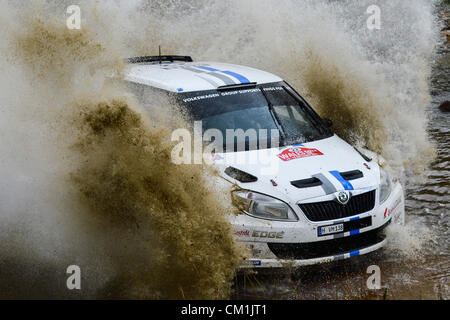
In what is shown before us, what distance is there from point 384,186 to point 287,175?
43.2 inches

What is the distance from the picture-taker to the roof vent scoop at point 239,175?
5270 millimetres

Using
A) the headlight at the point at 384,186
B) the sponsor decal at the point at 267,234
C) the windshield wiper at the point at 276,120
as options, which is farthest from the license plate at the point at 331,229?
the windshield wiper at the point at 276,120

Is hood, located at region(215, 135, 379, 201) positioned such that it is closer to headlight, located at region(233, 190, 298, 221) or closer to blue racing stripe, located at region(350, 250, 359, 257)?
headlight, located at region(233, 190, 298, 221)

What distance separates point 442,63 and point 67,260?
17296 mm

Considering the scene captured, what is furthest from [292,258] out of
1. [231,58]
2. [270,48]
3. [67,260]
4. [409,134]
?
[231,58]

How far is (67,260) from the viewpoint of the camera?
16.2 ft

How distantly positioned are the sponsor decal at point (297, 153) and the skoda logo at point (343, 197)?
65cm

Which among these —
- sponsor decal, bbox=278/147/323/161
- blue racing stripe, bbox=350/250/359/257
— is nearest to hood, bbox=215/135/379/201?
sponsor decal, bbox=278/147/323/161

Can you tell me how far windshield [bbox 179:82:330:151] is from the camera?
5887 millimetres

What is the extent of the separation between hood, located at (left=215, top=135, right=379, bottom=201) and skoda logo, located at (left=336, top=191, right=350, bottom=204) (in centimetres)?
5

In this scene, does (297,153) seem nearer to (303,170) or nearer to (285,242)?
(303,170)

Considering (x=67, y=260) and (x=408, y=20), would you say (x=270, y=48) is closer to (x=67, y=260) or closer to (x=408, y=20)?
(x=408, y=20)

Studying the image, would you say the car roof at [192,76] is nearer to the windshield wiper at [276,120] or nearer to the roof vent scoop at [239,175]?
the windshield wiper at [276,120]

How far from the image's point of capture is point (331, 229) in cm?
512
